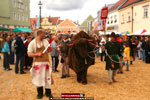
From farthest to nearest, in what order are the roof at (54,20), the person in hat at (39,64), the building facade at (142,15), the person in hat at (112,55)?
the roof at (54,20), the building facade at (142,15), the person in hat at (112,55), the person in hat at (39,64)

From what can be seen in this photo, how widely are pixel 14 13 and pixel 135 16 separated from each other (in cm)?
3052

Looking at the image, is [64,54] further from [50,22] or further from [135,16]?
[50,22]

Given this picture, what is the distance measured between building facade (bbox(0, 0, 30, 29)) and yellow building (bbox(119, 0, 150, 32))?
2558 cm

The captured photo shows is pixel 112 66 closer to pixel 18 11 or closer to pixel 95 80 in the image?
pixel 95 80

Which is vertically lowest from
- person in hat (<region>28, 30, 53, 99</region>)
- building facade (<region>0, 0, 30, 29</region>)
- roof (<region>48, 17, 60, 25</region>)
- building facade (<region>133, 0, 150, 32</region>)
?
person in hat (<region>28, 30, 53, 99</region>)

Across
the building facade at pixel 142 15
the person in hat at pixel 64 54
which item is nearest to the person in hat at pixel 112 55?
the person in hat at pixel 64 54

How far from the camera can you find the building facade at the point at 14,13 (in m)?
36.6

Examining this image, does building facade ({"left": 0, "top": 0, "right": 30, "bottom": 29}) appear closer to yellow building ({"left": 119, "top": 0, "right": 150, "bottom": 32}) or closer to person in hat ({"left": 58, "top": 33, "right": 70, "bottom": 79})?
yellow building ({"left": 119, "top": 0, "right": 150, "bottom": 32})

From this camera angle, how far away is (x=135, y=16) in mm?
24469

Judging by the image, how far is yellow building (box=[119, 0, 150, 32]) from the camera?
22062 millimetres

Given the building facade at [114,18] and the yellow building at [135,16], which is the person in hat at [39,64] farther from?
the building facade at [114,18]

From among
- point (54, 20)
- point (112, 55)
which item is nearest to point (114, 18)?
point (112, 55)

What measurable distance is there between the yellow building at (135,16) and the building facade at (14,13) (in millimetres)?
25580

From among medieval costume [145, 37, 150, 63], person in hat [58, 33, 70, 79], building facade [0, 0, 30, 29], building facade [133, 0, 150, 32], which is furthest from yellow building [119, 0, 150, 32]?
building facade [0, 0, 30, 29]
